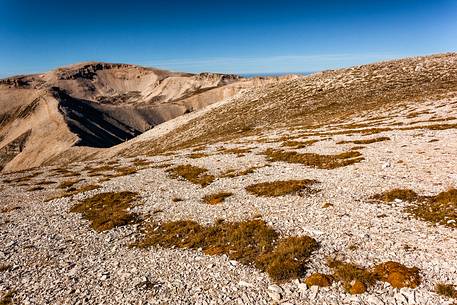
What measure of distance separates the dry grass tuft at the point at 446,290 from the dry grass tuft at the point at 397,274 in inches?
29.6

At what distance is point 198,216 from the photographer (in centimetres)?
2575

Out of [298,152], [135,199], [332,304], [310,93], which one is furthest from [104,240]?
[310,93]

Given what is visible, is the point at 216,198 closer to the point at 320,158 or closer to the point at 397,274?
the point at 320,158

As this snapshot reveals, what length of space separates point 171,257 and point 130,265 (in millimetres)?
2168

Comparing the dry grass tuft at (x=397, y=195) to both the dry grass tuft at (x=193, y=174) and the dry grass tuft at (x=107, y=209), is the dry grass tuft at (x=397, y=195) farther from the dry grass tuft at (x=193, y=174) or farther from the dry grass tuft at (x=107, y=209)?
the dry grass tuft at (x=107, y=209)

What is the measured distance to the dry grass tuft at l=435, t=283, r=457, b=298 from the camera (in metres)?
14.1

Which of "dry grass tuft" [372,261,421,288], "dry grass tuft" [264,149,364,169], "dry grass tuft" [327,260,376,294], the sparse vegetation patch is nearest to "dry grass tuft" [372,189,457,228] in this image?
"dry grass tuft" [372,261,421,288]

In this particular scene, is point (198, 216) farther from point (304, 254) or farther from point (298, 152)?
point (298, 152)

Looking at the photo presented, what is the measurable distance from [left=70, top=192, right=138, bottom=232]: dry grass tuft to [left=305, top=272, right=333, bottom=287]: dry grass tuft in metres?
14.5

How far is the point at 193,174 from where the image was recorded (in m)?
38.8

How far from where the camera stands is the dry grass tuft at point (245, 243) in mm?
17641

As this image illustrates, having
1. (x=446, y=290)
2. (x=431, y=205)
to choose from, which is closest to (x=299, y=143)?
(x=431, y=205)

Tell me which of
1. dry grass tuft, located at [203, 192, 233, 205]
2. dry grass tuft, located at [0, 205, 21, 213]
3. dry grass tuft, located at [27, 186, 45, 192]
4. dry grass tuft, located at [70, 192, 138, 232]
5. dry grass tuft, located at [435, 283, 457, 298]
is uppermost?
dry grass tuft, located at [435, 283, 457, 298]

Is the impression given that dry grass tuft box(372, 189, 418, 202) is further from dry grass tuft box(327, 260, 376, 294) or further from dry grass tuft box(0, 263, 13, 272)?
dry grass tuft box(0, 263, 13, 272)
